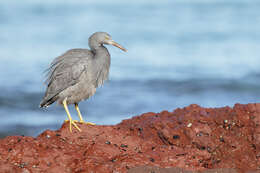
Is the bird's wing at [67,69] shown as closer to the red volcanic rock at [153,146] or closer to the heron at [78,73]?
the heron at [78,73]

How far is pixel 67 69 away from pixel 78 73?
0.70ft

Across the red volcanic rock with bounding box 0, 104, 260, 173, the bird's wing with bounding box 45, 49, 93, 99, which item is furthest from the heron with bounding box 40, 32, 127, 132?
the red volcanic rock with bounding box 0, 104, 260, 173

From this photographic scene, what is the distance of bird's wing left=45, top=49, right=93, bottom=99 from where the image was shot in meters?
6.97

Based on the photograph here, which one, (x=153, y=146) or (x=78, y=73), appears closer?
(x=153, y=146)

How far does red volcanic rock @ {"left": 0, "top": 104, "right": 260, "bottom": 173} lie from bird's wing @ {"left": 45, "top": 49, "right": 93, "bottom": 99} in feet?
4.09

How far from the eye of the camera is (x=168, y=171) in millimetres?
4695

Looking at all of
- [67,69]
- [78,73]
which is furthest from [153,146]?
[67,69]

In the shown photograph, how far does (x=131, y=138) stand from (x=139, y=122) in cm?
72

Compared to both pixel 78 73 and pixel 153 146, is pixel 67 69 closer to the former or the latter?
pixel 78 73

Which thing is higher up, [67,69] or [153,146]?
[67,69]

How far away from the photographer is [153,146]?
17.5 feet

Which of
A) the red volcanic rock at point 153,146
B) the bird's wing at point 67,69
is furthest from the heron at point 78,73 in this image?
the red volcanic rock at point 153,146

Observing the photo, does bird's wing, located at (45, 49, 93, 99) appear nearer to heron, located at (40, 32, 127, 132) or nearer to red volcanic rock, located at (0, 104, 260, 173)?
heron, located at (40, 32, 127, 132)

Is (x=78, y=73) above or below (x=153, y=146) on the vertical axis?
above
